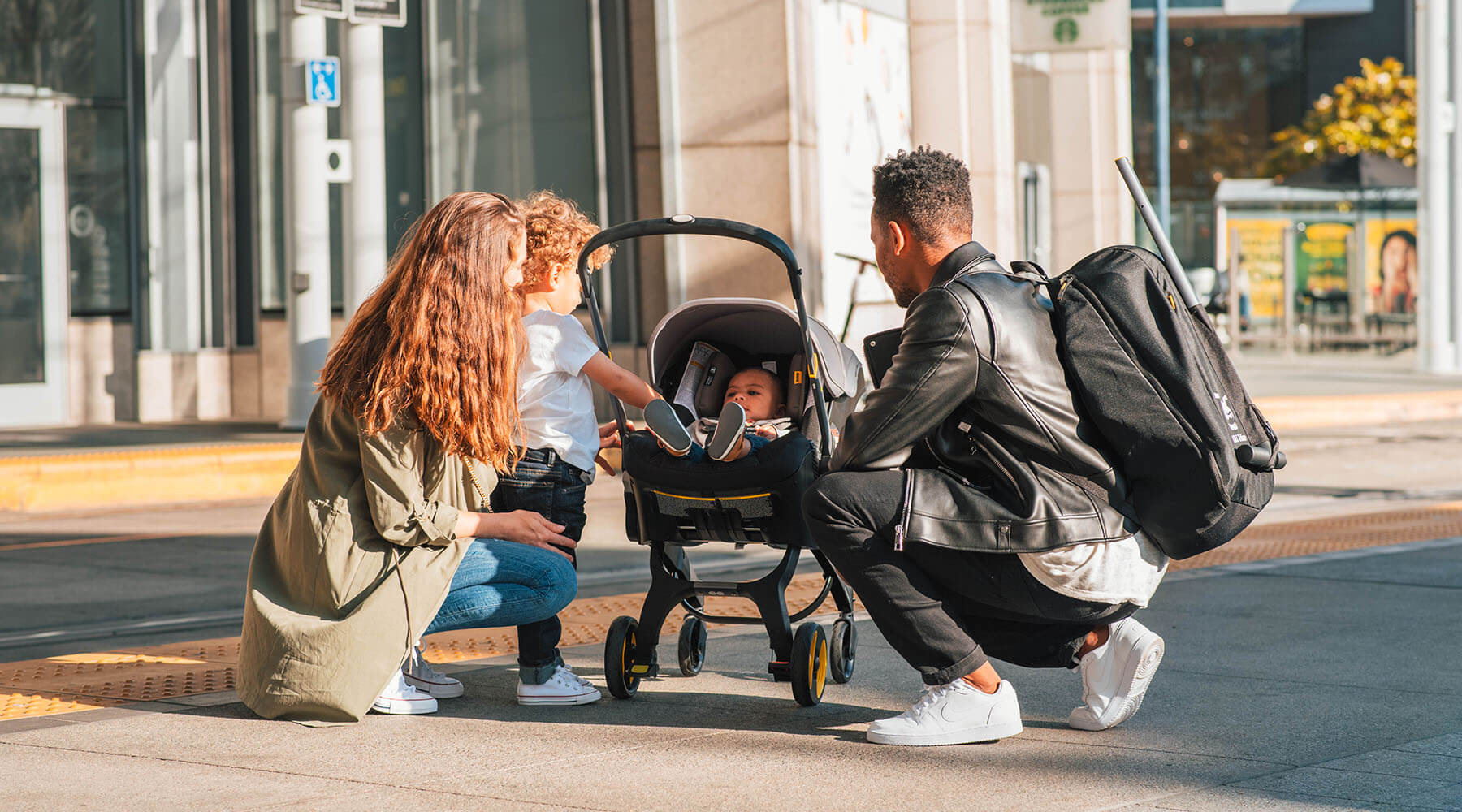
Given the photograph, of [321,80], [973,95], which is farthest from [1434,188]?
[321,80]

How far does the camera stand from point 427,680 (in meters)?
4.91

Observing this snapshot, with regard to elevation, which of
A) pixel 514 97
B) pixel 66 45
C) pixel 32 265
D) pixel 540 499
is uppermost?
pixel 66 45

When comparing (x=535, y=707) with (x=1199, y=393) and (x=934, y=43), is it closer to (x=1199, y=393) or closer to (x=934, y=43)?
(x=1199, y=393)

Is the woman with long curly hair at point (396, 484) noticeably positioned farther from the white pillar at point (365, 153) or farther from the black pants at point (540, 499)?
the white pillar at point (365, 153)

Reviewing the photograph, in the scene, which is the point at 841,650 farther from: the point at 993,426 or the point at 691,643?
the point at 993,426

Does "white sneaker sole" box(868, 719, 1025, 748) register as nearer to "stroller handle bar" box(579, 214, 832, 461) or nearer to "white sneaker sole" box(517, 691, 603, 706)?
"stroller handle bar" box(579, 214, 832, 461)

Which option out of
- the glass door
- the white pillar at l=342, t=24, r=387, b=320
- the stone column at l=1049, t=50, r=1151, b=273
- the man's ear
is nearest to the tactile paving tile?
the man's ear

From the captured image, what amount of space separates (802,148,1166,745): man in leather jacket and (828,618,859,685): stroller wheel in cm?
66

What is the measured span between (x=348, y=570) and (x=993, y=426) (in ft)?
5.59

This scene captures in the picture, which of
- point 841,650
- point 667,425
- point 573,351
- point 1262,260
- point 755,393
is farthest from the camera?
point 1262,260

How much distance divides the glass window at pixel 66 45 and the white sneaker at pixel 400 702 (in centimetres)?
1204

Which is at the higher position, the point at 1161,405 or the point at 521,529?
the point at 1161,405

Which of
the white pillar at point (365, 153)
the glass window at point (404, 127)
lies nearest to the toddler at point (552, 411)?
the white pillar at point (365, 153)

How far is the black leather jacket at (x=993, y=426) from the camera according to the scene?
4039 mm
